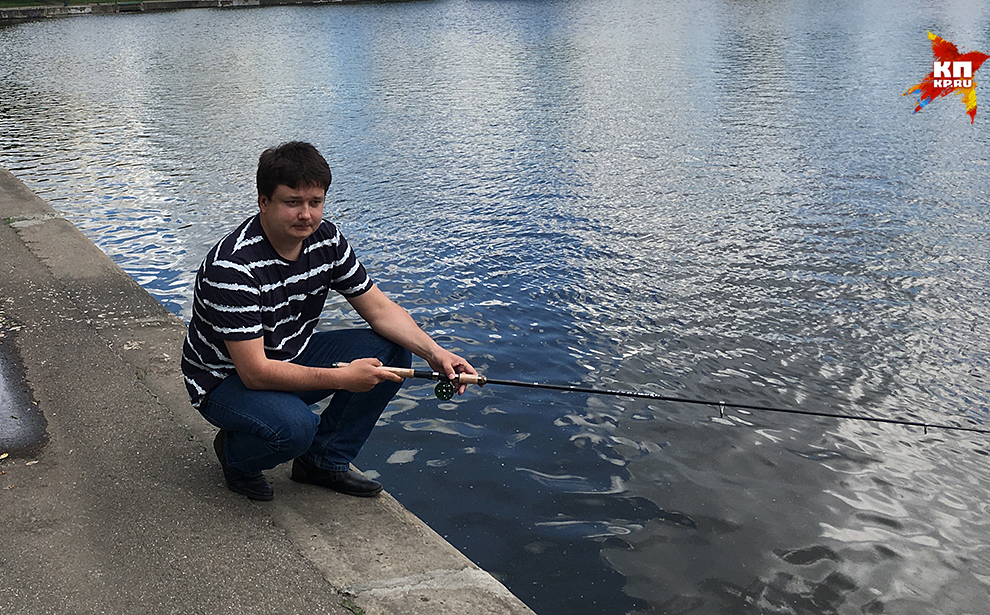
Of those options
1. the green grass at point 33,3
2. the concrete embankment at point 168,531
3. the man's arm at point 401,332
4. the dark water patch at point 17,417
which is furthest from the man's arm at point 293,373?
the green grass at point 33,3

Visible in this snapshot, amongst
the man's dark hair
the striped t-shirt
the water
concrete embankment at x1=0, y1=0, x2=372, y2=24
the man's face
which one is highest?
concrete embankment at x1=0, y1=0, x2=372, y2=24

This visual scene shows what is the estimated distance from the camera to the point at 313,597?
3096 mm

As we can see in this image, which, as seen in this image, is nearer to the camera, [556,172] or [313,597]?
[313,597]

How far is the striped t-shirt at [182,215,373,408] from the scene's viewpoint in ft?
10.7

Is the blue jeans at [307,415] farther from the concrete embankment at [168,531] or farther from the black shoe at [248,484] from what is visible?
the concrete embankment at [168,531]

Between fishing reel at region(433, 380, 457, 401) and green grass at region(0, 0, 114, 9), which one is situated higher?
green grass at region(0, 0, 114, 9)

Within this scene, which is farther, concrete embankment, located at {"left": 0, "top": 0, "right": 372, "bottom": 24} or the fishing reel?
concrete embankment, located at {"left": 0, "top": 0, "right": 372, "bottom": 24}

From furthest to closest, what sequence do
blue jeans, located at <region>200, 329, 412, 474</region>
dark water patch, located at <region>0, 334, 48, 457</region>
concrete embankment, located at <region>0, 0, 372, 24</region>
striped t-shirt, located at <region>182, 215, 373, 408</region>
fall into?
concrete embankment, located at <region>0, 0, 372, 24</region>
dark water patch, located at <region>0, 334, 48, 457</region>
blue jeans, located at <region>200, 329, 412, 474</region>
striped t-shirt, located at <region>182, 215, 373, 408</region>

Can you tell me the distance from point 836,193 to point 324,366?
8.66m

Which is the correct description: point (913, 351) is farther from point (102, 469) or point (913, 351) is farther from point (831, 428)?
point (102, 469)

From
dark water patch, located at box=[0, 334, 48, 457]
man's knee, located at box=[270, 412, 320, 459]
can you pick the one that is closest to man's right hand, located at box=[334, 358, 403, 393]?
man's knee, located at box=[270, 412, 320, 459]

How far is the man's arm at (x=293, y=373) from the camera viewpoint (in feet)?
10.8

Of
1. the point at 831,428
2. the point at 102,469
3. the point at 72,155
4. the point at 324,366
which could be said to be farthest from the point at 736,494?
the point at 72,155

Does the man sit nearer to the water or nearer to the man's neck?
the man's neck
